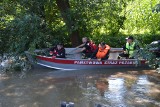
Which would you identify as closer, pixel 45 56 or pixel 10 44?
pixel 10 44

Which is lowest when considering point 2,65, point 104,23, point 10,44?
point 2,65

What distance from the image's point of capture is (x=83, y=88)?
1026cm

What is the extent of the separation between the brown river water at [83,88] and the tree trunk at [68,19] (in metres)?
2.78

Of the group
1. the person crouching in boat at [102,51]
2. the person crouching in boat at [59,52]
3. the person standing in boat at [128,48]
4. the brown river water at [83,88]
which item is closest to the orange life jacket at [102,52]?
the person crouching in boat at [102,51]

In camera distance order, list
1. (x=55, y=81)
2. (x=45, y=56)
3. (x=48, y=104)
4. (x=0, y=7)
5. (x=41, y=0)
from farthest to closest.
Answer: (x=41, y=0) < (x=45, y=56) < (x=0, y=7) < (x=55, y=81) < (x=48, y=104)

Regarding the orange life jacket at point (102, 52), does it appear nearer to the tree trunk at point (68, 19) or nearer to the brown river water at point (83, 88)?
the brown river water at point (83, 88)

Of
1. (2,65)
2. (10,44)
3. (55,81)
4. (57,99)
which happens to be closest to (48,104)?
(57,99)

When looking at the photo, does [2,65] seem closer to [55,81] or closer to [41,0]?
[55,81]

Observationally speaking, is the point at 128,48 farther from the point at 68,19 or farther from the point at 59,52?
the point at 68,19

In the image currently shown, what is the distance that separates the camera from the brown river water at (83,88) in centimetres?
870

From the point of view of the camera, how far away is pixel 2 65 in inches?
498

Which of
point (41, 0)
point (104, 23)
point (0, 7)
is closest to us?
point (0, 7)

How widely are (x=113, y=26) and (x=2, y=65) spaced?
24.1ft

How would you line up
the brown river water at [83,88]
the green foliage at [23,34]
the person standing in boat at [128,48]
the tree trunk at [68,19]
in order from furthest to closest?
A: the tree trunk at [68,19] → the person standing in boat at [128,48] → the green foliage at [23,34] → the brown river water at [83,88]
